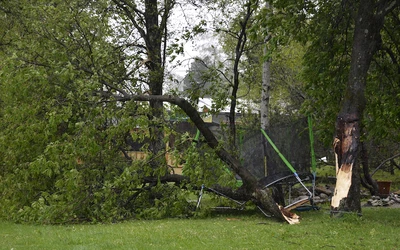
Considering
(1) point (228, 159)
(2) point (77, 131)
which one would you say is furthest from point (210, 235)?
(2) point (77, 131)

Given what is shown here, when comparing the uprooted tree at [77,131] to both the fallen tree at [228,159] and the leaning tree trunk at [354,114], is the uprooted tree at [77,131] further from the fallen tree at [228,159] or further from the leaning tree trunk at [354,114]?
the leaning tree trunk at [354,114]

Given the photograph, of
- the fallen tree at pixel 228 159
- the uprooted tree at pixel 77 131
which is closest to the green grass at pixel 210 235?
the fallen tree at pixel 228 159

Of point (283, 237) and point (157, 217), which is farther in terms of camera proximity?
point (157, 217)

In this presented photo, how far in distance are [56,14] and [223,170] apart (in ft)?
18.3

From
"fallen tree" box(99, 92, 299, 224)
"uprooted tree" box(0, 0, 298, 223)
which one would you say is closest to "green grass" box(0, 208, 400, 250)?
"fallen tree" box(99, 92, 299, 224)

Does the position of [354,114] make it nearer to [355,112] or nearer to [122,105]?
[355,112]

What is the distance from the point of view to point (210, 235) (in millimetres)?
9672

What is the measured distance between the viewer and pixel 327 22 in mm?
13930

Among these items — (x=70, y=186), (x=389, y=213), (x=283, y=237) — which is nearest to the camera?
(x=283, y=237)

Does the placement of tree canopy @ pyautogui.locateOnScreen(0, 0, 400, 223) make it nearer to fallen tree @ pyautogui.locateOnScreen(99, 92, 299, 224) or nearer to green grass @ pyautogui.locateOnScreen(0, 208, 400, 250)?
fallen tree @ pyautogui.locateOnScreen(99, 92, 299, 224)

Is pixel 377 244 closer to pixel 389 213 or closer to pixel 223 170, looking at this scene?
pixel 223 170

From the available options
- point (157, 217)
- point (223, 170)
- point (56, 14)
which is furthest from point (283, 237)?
point (56, 14)

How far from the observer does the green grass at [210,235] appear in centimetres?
872

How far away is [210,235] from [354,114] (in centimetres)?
430
